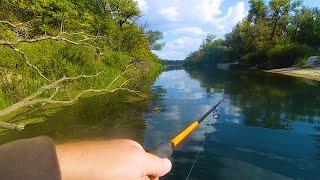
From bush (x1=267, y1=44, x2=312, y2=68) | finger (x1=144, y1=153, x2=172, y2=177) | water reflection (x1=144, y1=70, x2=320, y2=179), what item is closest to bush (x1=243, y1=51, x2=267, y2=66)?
bush (x1=267, y1=44, x2=312, y2=68)

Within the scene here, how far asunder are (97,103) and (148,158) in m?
24.2

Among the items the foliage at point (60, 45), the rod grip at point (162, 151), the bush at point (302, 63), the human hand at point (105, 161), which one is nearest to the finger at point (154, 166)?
the human hand at point (105, 161)

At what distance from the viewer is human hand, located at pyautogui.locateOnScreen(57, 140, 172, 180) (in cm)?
94

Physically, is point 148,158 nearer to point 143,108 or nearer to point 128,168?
point 128,168

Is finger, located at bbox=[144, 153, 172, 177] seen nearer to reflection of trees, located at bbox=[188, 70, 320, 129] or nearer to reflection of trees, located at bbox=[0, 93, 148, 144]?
reflection of trees, located at bbox=[0, 93, 148, 144]

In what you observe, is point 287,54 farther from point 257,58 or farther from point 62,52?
point 62,52

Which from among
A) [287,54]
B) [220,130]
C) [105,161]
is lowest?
[220,130]

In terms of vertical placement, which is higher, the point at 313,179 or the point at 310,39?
the point at 310,39

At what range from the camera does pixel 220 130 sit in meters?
16.3

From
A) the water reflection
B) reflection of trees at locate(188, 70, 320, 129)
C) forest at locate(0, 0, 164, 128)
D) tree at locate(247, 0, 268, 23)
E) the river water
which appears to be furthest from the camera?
tree at locate(247, 0, 268, 23)

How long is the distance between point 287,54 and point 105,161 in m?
71.8

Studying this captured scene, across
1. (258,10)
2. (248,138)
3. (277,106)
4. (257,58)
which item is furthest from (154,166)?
(258,10)

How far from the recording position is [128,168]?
1037 millimetres

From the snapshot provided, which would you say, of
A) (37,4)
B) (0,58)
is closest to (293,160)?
(0,58)
